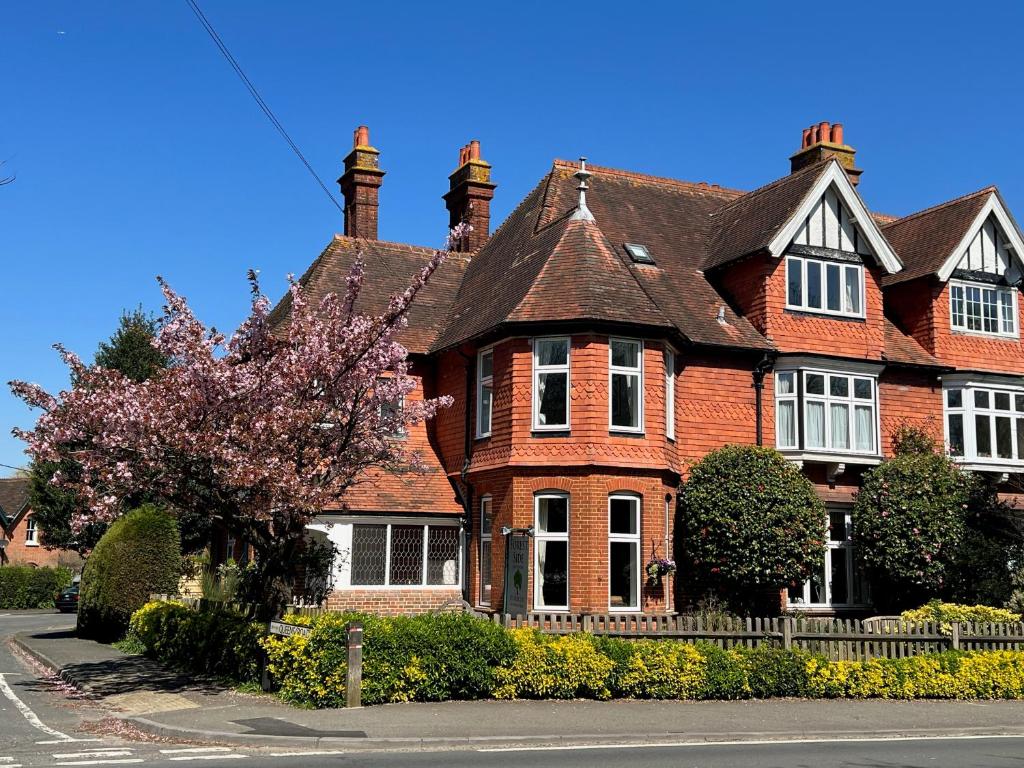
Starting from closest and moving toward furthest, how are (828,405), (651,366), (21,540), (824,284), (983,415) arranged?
(651,366) → (828,405) → (824,284) → (983,415) → (21,540)

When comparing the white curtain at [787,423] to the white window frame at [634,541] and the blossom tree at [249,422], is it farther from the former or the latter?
the blossom tree at [249,422]

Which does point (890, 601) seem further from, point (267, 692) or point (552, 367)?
point (267, 692)

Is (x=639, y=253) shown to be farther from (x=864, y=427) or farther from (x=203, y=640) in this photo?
(x=203, y=640)

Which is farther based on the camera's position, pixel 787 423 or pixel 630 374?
pixel 787 423

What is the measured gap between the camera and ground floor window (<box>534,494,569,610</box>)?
2081 centimetres

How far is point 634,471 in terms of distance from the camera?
2111cm

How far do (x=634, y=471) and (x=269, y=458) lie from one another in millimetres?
8557

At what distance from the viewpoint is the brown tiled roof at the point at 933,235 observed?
2606 cm

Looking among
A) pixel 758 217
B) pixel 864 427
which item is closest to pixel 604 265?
pixel 758 217

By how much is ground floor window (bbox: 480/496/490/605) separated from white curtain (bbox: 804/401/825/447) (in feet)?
24.5

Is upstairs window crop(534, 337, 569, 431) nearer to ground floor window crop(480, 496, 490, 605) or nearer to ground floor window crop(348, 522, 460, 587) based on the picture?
ground floor window crop(480, 496, 490, 605)

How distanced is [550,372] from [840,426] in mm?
7344

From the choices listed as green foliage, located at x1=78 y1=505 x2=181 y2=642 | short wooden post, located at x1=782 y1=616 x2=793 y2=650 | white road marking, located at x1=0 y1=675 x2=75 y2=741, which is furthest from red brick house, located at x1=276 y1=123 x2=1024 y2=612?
white road marking, located at x1=0 y1=675 x2=75 y2=741

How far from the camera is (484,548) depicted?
23.0 metres
